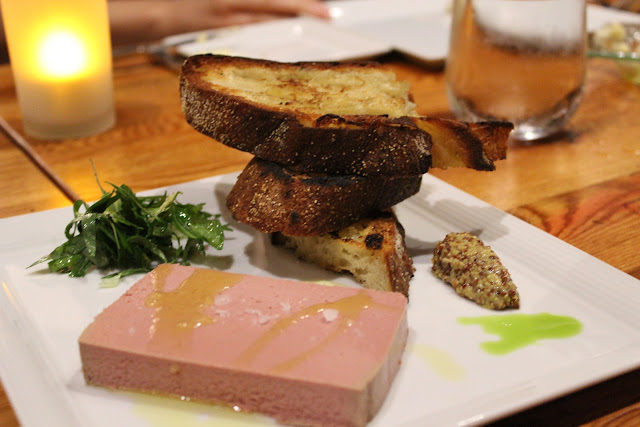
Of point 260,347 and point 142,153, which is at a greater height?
point 260,347

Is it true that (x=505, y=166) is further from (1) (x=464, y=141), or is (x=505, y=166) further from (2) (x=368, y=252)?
(2) (x=368, y=252)

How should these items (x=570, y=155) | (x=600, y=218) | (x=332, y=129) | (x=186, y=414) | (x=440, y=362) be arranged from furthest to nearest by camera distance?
(x=570, y=155)
(x=600, y=218)
(x=332, y=129)
(x=440, y=362)
(x=186, y=414)

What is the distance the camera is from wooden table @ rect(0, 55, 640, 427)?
1928 mm

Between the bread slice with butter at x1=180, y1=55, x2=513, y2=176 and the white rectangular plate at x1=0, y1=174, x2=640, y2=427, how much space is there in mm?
227

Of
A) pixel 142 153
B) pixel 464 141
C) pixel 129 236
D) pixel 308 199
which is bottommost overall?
pixel 142 153

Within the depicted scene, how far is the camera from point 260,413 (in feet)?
3.70

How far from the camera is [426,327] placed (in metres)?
1.37

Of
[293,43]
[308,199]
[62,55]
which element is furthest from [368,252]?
[293,43]

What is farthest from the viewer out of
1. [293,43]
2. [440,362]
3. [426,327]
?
[293,43]

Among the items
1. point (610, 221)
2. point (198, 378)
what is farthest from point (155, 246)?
point (610, 221)

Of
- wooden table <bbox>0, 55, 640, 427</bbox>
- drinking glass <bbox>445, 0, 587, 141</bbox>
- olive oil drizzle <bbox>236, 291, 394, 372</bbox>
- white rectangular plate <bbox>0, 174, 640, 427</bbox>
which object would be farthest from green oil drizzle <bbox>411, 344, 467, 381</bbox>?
drinking glass <bbox>445, 0, 587, 141</bbox>

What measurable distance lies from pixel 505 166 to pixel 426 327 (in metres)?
1.11

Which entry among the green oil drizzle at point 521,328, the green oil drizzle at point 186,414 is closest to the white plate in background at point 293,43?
the green oil drizzle at point 521,328

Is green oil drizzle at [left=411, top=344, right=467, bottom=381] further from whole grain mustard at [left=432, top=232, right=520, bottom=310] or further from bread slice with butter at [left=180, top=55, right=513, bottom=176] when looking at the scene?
bread slice with butter at [left=180, top=55, right=513, bottom=176]
